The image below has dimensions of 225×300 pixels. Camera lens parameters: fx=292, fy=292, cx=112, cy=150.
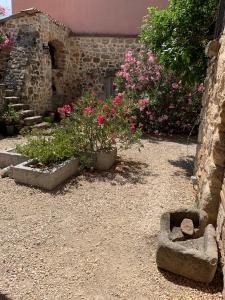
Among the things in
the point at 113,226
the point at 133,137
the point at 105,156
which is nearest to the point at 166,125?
the point at 133,137

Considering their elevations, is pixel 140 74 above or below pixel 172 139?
above

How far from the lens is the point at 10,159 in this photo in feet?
18.0

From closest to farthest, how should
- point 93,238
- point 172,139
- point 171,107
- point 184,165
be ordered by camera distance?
1. point 93,238
2. point 184,165
3. point 172,139
4. point 171,107

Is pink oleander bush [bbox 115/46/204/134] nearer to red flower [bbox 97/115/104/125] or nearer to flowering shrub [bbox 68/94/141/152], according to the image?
flowering shrub [bbox 68/94/141/152]

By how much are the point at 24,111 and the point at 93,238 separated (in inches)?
245

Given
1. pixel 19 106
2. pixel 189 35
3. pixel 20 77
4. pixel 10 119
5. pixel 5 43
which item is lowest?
pixel 10 119

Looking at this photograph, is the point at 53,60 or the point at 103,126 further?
the point at 53,60

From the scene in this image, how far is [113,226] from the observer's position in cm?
369

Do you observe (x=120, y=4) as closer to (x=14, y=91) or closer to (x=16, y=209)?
(x=14, y=91)

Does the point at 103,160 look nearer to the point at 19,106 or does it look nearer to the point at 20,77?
the point at 19,106

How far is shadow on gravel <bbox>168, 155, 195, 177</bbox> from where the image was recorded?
18.3 ft

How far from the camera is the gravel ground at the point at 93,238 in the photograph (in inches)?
104

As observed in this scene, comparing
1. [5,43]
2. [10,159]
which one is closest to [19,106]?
[5,43]

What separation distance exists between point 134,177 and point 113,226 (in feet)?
5.60
